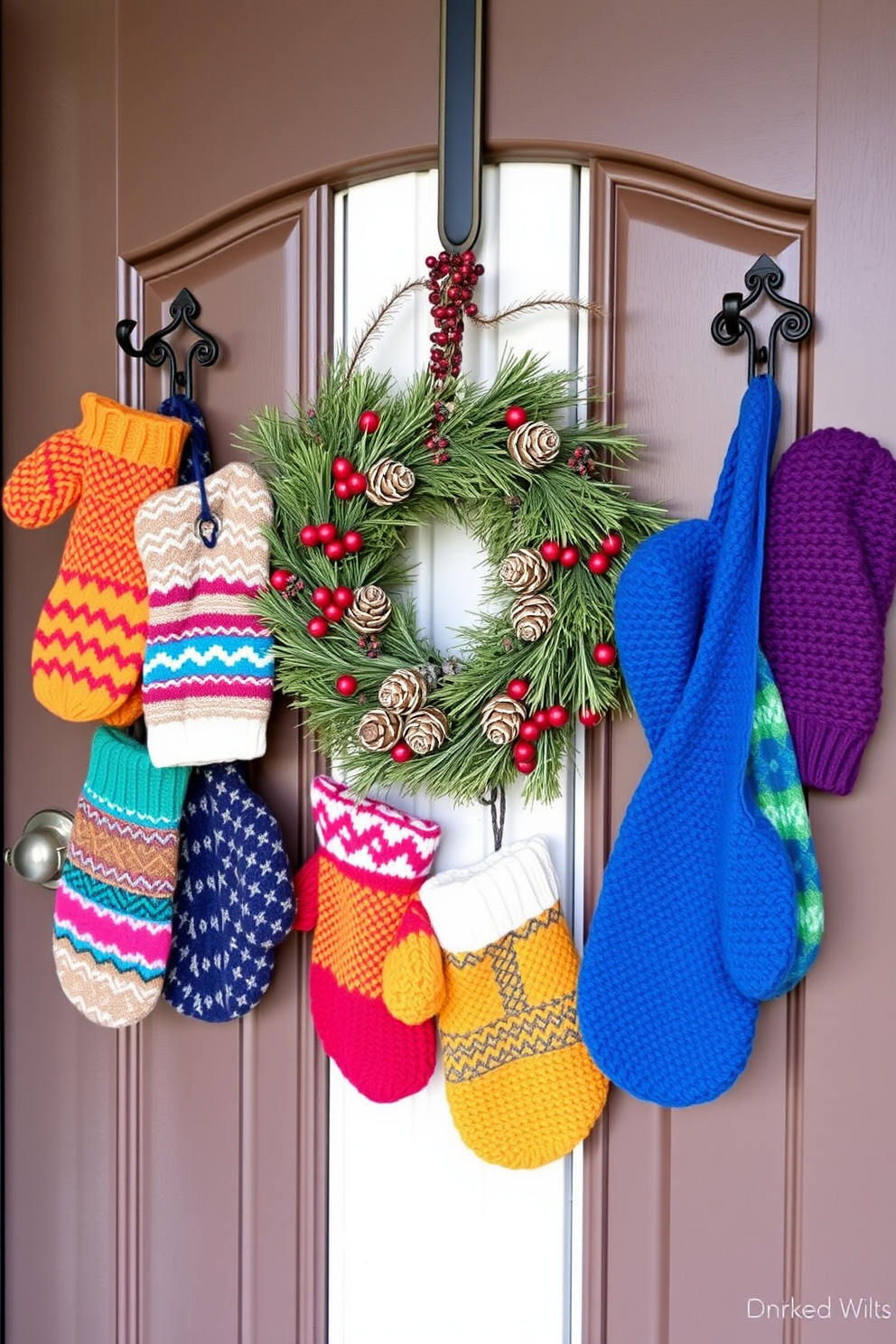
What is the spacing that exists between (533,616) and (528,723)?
8 cm

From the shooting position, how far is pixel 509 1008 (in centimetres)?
83

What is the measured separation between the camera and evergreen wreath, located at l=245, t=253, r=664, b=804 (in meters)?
0.80

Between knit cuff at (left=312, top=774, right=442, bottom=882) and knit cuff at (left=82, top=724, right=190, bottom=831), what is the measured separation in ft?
0.48

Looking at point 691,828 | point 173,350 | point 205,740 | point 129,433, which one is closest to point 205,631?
point 205,740

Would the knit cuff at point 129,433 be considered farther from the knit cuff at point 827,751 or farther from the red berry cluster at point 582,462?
the knit cuff at point 827,751

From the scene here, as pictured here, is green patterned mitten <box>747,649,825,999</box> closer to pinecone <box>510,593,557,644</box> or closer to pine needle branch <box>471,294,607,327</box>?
pinecone <box>510,593,557,644</box>

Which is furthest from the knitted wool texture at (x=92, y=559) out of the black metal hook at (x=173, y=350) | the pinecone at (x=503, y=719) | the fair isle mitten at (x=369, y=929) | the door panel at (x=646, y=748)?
the door panel at (x=646, y=748)

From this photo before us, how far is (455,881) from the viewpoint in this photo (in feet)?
2.72

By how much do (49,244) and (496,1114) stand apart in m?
0.94

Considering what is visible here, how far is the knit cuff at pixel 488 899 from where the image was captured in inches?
32.2

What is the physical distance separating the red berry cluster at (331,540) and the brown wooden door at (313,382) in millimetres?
Answer: 181

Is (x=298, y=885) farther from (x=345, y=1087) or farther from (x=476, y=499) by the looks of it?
(x=476, y=499)

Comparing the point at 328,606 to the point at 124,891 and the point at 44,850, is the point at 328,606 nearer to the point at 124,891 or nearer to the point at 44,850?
the point at 124,891

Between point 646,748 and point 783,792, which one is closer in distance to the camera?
point 783,792
